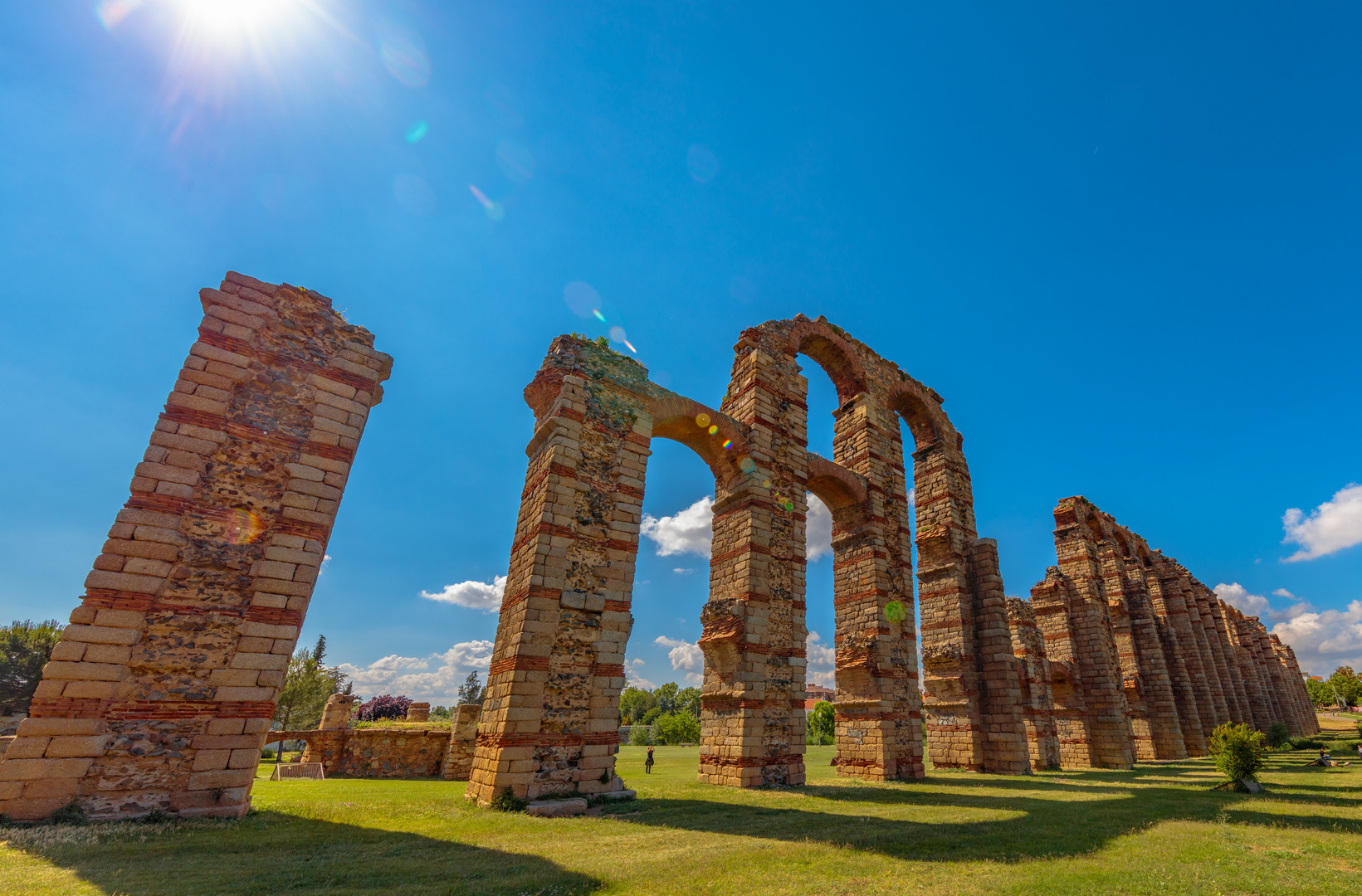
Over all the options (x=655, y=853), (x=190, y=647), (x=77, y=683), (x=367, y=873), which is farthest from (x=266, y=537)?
(x=655, y=853)

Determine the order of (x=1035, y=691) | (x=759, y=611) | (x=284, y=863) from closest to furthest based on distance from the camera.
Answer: (x=284, y=863) < (x=759, y=611) < (x=1035, y=691)

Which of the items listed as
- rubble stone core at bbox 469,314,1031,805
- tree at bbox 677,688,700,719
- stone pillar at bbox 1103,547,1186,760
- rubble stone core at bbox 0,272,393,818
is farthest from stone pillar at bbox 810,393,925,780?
tree at bbox 677,688,700,719

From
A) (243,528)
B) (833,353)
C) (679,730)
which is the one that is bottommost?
(679,730)

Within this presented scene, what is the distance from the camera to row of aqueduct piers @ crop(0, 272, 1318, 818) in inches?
290

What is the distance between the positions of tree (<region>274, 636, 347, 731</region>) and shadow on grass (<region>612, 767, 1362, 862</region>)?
3183 centimetres

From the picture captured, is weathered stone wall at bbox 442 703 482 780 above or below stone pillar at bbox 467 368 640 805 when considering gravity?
below

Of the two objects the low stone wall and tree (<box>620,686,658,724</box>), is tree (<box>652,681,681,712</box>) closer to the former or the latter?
tree (<box>620,686,658,724</box>)

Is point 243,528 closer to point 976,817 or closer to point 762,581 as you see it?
point 762,581

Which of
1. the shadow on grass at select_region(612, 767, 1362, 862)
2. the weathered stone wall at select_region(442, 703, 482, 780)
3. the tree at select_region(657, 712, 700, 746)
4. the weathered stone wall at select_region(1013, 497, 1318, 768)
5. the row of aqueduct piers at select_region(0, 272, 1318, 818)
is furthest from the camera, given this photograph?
the tree at select_region(657, 712, 700, 746)

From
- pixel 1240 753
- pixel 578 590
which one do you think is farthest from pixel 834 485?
pixel 1240 753

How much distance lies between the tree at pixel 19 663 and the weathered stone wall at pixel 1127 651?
2127 inches

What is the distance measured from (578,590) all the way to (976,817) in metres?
7.66

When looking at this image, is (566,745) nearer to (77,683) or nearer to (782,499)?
(77,683)

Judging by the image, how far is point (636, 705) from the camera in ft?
266
